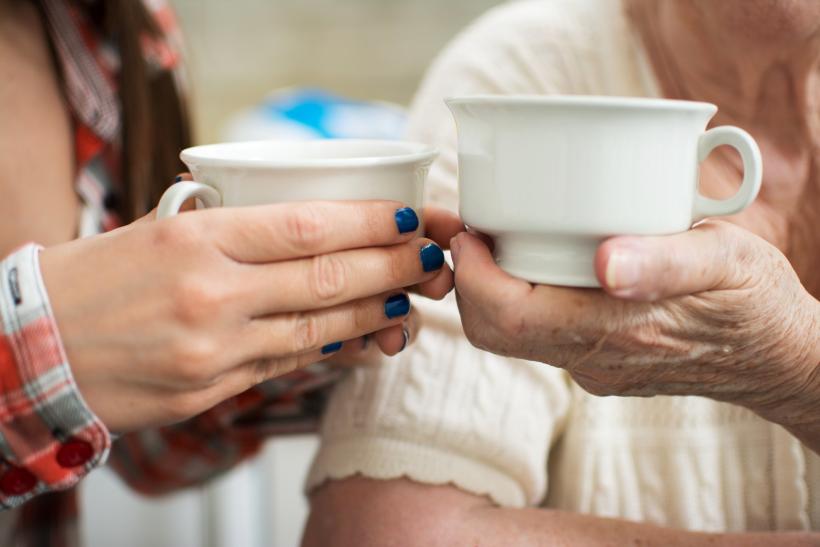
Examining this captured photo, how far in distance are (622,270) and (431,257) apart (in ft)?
0.49

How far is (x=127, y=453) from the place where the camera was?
3.38ft

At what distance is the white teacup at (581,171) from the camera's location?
1.44 ft

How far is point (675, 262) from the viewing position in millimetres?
456

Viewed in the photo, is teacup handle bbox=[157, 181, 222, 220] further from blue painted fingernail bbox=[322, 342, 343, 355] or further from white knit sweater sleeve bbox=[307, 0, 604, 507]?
white knit sweater sleeve bbox=[307, 0, 604, 507]

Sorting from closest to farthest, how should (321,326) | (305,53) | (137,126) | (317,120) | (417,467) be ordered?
(321,326) < (417,467) < (137,126) < (317,120) < (305,53)

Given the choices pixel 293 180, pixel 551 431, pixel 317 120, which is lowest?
pixel 551 431

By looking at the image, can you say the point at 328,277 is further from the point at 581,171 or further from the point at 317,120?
the point at 317,120

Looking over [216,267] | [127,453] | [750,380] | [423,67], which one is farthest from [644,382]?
[423,67]

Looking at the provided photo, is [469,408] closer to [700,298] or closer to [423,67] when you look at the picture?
[700,298]

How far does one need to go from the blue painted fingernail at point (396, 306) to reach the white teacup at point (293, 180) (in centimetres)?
→ 7

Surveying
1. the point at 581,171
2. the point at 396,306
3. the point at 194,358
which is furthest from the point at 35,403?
the point at 581,171

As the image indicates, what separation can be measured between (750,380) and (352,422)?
1.14ft

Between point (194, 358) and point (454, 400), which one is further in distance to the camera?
point (454, 400)

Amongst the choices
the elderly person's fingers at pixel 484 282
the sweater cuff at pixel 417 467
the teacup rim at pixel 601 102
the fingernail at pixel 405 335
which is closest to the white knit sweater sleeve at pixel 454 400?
the sweater cuff at pixel 417 467
